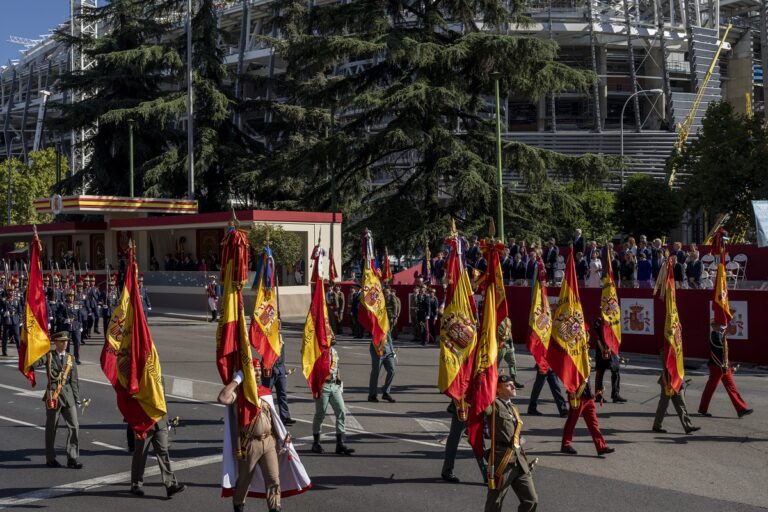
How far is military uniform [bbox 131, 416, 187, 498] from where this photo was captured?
1018 cm

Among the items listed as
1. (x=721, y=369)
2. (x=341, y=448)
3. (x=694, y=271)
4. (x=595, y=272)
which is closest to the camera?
(x=341, y=448)

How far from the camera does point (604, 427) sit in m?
13.9

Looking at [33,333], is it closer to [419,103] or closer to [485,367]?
[485,367]

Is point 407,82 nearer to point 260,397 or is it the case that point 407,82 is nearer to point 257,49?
point 260,397

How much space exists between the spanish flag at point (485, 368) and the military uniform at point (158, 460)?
11.6 ft

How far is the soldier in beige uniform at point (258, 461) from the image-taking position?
871 centimetres

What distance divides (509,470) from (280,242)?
23.6 metres

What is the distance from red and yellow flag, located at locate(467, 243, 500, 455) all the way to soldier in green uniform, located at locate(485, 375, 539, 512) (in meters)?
0.59

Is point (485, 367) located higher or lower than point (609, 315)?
lower

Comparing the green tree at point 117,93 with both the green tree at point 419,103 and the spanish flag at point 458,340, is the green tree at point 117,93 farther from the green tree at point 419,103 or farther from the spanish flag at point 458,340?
the spanish flag at point 458,340

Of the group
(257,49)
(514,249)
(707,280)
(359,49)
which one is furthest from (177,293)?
(257,49)

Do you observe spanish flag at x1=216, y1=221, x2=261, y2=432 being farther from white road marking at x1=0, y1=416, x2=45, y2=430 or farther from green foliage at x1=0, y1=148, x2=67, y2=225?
green foliage at x1=0, y1=148, x2=67, y2=225

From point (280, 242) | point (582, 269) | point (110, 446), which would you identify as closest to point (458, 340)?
point (110, 446)

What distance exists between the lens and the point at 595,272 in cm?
2434
